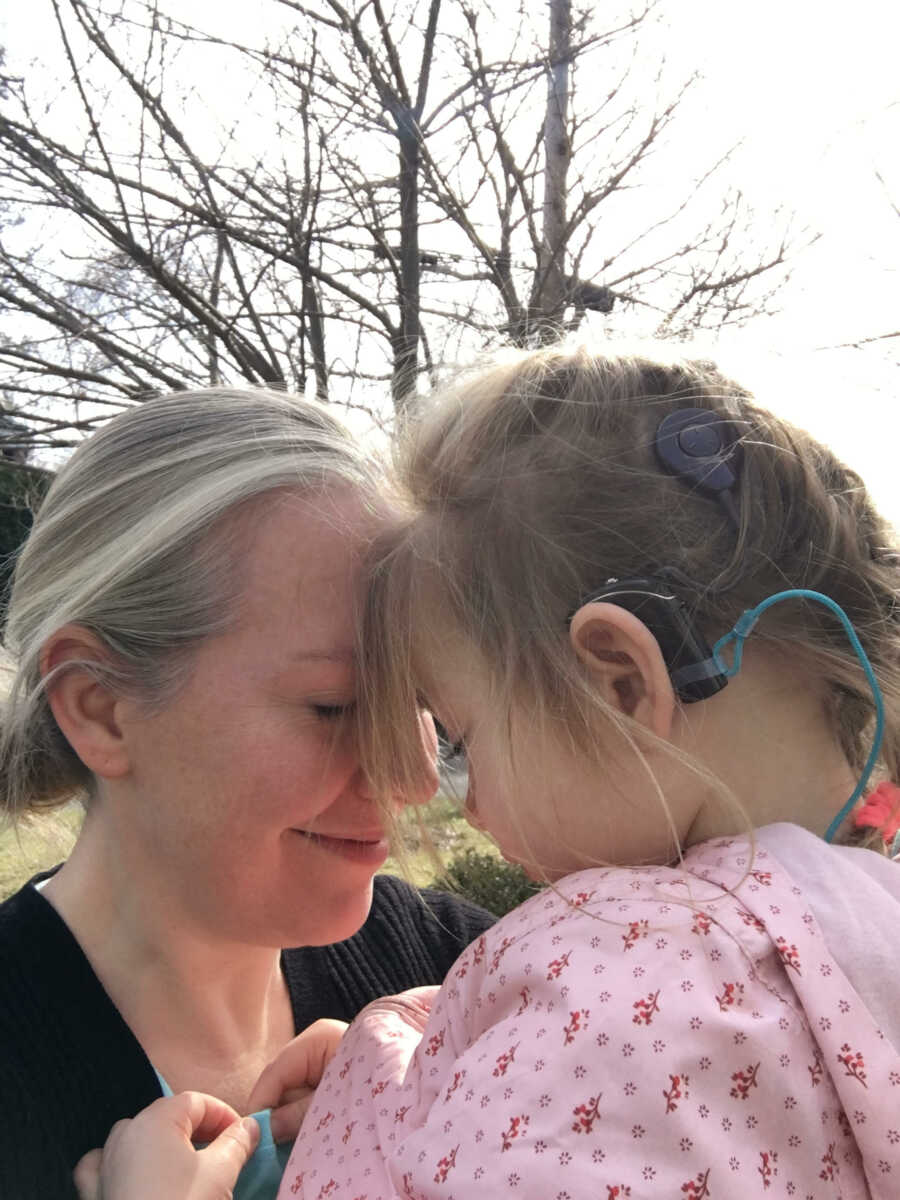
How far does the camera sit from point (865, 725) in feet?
4.24

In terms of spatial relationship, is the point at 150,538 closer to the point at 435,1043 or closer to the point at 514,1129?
the point at 435,1043

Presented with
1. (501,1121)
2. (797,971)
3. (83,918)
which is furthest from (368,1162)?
(83,918)

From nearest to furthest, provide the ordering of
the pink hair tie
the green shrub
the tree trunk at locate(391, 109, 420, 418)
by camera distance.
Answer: the pink hair tie, the tree trunk at locate(391, 109, 420, 418), the green shrub

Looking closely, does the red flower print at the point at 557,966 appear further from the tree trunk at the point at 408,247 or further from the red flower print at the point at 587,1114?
the tree trunk at the point at 408,247

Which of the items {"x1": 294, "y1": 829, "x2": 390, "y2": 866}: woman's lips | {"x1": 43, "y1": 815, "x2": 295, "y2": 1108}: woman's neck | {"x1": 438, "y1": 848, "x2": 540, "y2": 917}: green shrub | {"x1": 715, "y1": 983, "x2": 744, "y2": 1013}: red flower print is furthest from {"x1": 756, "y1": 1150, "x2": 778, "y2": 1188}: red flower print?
{"x1": 438, "y1": 848, "x2": 540, "y2": 917}: green shrub

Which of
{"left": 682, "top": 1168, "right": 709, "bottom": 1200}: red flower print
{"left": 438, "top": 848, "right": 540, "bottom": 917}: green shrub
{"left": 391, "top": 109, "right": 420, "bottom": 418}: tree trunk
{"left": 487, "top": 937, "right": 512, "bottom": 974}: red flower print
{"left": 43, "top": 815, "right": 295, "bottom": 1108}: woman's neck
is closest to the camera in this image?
{"left": 682, "top": 1168, "right": 709, "bottom": 1200}: red flower print

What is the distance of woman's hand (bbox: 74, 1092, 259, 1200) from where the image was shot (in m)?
1.43

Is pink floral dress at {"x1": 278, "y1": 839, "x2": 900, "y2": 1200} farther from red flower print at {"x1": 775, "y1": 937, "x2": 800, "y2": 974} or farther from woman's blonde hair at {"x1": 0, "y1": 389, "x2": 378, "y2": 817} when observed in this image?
woman's blonde hair at {"x1": 0, "y1": 389, "x2": 378, "y2": 817}

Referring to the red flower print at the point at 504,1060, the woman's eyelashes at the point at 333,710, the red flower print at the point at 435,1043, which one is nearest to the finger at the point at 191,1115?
the red flower print at the point at 435,1043

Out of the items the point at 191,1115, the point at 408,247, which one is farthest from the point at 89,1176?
the point at 408,247

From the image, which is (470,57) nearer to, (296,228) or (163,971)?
(296,228)

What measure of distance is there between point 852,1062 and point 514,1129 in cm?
31

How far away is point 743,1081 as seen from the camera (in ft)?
3.12

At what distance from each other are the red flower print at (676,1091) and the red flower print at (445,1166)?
20 centimetres
